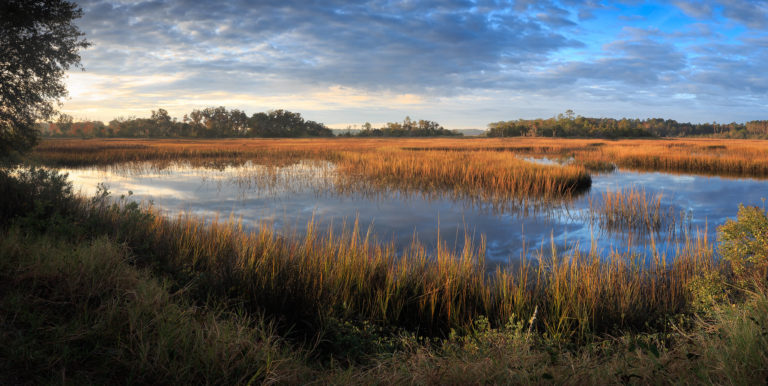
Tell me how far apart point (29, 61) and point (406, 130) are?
306 feet

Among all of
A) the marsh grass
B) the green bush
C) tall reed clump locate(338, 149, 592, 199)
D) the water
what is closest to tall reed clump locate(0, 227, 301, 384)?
the green bush

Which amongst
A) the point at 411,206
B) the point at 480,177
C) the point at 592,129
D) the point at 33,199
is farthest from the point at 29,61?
the point at 592,129

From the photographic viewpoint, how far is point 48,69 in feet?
49.5

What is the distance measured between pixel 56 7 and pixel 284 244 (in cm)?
1404

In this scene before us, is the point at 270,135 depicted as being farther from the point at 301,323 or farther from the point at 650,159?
the point at 301,323

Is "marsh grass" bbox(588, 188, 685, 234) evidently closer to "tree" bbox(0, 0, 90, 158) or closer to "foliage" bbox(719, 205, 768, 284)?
"foliage" bbox(719, 205, 768, 284)

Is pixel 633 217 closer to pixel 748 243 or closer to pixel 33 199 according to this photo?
pixel 748 243

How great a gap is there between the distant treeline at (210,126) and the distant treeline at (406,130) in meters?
9.59

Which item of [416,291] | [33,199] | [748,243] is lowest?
[416,291]

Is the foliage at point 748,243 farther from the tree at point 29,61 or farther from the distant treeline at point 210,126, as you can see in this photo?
the distant treeline at point 210,126

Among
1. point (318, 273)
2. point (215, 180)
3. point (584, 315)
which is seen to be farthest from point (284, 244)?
point (215, 180)

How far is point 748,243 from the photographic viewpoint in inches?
210

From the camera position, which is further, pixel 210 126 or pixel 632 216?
pixel 210 126

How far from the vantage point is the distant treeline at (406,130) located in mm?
102562
